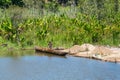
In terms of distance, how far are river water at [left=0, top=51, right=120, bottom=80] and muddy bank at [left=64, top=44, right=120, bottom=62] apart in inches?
46.9

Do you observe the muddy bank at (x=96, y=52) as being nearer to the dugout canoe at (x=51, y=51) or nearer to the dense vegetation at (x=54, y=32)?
the dugout canoe at (x=51, y=51)

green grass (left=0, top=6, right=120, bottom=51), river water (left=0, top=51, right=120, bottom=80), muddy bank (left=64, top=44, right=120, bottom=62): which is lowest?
river water (left=0, top=51, right=120, bottom=80)

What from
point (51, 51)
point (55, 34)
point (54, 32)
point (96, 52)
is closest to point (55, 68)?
point (96, 52)

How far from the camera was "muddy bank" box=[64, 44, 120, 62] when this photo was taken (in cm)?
5031

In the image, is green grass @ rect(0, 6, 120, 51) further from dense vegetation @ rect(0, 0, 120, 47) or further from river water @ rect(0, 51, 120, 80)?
river water @ rect(0, 51, 120, 80)

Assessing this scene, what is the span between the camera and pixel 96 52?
175 feet

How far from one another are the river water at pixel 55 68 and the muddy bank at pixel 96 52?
119cm

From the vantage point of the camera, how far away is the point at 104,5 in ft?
262

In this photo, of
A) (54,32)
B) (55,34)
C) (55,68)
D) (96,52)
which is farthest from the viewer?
(54,32)

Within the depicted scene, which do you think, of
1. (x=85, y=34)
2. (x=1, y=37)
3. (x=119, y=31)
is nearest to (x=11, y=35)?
(x=1, y=37)

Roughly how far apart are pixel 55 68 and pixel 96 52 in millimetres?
10286

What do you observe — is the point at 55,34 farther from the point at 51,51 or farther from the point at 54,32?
the point at 51,51

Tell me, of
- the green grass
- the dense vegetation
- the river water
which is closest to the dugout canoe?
the river water

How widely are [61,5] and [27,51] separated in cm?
4690
